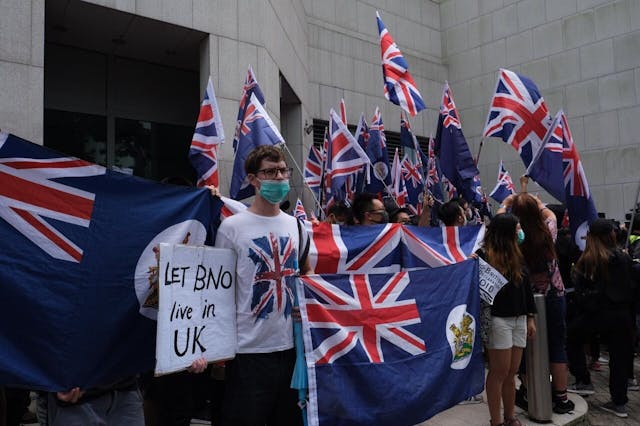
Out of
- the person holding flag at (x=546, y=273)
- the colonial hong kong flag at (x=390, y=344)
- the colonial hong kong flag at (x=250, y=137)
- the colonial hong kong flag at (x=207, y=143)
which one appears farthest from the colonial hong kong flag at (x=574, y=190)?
the colonial hong kong flag at (x=207, y=143)

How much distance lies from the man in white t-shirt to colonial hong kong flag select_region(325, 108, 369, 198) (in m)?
3.84

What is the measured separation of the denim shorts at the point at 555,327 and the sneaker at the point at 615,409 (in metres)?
0.90

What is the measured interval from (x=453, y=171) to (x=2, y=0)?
6.12 metres

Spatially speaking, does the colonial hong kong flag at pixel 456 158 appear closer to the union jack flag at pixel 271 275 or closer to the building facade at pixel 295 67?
the building facade at pixel 295 67

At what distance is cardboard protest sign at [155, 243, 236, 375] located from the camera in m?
2.94

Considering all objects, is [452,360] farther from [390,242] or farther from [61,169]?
A: [61,169]

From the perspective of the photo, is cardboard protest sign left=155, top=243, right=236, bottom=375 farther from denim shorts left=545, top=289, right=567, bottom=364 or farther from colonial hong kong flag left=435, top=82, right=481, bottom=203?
colonial hong kong flag left=435, top=82, right=481, bottom=203

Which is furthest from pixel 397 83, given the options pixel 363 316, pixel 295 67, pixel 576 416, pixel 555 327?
pixel 295 67

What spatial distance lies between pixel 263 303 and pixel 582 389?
16.5ft

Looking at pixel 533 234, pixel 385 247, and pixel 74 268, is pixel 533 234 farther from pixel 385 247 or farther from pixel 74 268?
pixel 74 268

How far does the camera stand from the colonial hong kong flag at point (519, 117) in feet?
22.1

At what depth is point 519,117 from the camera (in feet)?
22.3

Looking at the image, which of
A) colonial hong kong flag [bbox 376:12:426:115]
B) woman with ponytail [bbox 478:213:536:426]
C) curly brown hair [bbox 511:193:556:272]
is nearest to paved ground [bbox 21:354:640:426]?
woman with ponytail [bbox 478:213:536:426]

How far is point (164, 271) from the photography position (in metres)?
2.98
